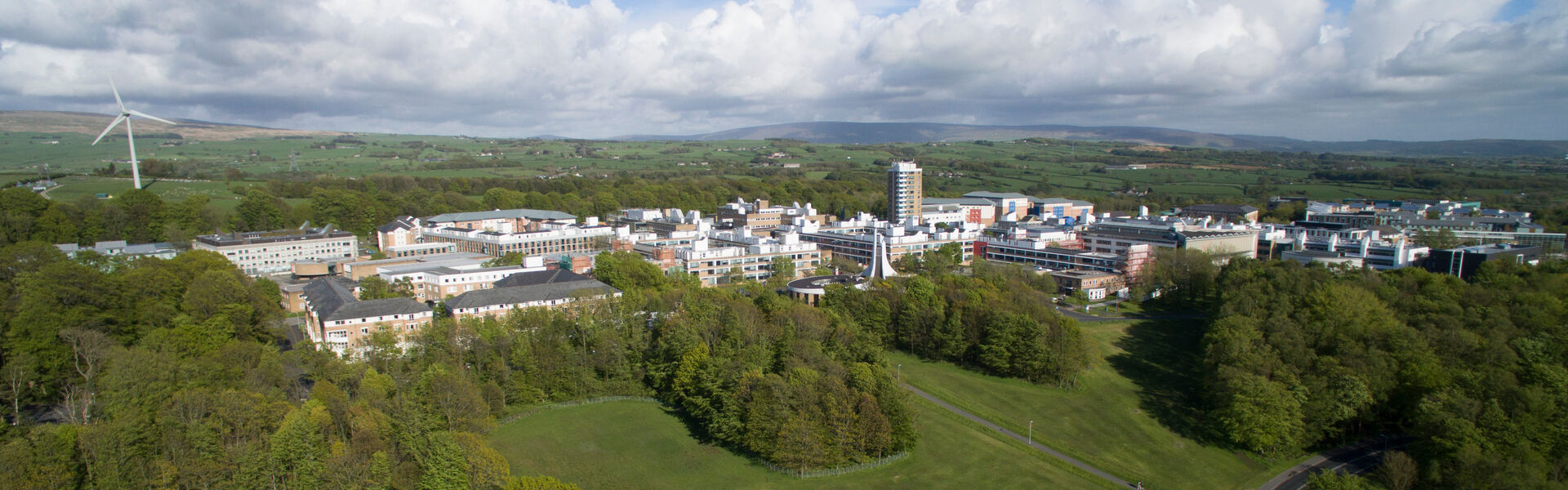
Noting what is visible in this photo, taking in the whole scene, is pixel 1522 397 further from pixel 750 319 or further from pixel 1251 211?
pixel 1251 211

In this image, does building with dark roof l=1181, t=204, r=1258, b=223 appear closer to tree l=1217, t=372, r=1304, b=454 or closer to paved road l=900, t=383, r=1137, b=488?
tree l=1217, t=372, r=1304, b=454

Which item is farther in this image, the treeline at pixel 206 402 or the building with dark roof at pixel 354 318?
the building with dark roof at pixel 354 318

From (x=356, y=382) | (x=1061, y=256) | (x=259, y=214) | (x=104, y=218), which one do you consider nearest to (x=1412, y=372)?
(x=1061, y=256)

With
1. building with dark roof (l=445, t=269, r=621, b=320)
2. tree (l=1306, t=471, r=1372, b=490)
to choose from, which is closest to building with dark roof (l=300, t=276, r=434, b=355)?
building with dark roof (l=445, t=269, r=621, b=320)

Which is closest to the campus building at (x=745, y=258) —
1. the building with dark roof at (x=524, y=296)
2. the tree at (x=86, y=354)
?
the building with dark roof at (x=524, y=296)

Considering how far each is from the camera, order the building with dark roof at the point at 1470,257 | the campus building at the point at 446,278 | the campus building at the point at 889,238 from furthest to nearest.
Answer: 1. the campus building at the point at 889,238
2. the building with dark roof at the point at 1470,257
3. the campus building at the point at 446,278

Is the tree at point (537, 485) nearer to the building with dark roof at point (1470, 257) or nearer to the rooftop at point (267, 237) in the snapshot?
the rooftop at point (267, 237)
